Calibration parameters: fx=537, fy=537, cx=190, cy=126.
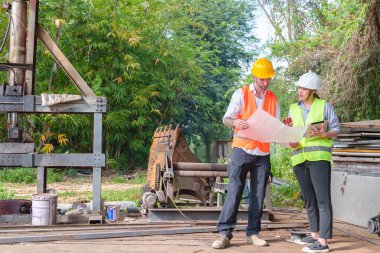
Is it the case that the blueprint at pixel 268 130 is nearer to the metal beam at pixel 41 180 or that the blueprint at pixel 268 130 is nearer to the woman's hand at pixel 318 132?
the woman's hand at pixel 318 132

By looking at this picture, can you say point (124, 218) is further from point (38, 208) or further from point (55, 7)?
point (55, 7)

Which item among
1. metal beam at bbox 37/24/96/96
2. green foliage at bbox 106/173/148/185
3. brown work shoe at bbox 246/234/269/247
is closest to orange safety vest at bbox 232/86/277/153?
brown work shoe at bbox 246/234/269/247

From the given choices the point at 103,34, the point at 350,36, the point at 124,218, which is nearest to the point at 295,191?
the point at 350,36

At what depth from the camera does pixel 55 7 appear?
1415 cm

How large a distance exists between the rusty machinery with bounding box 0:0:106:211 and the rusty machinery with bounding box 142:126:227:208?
84 cm

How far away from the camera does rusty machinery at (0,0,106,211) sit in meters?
6.99

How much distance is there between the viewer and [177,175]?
725cm

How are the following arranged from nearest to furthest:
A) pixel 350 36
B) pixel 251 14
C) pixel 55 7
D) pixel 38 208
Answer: pixel 38 208
pixel 350 36
pixel 55 7
pixel 251 14

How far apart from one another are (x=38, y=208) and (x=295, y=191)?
18.5 feet

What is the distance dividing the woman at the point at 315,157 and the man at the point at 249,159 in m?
0.31

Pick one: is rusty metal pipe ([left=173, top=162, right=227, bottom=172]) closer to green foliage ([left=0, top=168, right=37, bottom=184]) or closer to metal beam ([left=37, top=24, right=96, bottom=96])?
metal beam ([left=37, top=24, right=96, bottom=96])

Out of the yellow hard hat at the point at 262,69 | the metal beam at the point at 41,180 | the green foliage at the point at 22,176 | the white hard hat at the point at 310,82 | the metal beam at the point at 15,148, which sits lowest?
the green foliage at the point at 22,176

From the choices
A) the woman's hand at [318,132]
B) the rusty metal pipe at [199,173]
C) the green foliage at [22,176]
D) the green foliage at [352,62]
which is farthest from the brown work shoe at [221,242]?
the green foliage at [22,176]

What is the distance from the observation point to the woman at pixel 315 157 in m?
5.23
